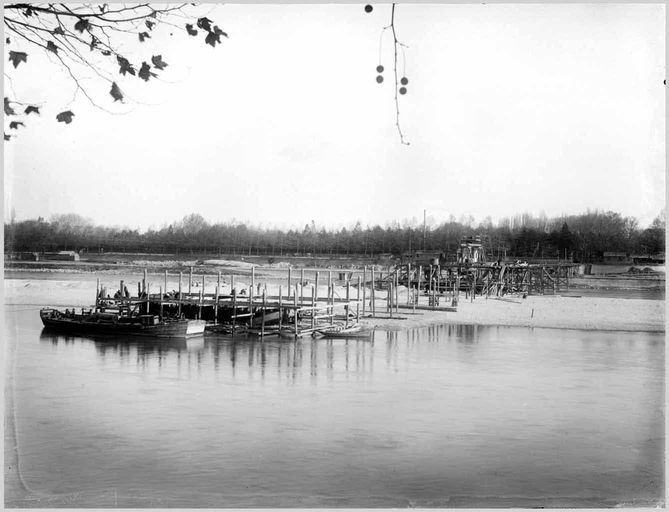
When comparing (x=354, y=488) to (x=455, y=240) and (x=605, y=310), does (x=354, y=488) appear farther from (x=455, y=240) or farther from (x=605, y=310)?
(x=455, y=240)

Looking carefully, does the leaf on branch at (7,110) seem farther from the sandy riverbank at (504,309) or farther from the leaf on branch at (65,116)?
the sandy riverbank at (504,309)

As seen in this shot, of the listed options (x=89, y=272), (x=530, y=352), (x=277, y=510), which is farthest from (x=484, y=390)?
(x=89, y=272)

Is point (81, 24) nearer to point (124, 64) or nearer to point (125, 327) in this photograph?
point (124, 64)

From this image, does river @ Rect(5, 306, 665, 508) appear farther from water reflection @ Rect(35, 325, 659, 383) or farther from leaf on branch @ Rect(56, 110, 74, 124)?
leaf on branch @ Rect(56, 110, 74, 124)

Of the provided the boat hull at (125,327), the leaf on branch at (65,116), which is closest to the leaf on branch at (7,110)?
the leaf on branch at (65,116)

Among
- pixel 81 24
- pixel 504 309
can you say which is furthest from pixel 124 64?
pixel 504 309
